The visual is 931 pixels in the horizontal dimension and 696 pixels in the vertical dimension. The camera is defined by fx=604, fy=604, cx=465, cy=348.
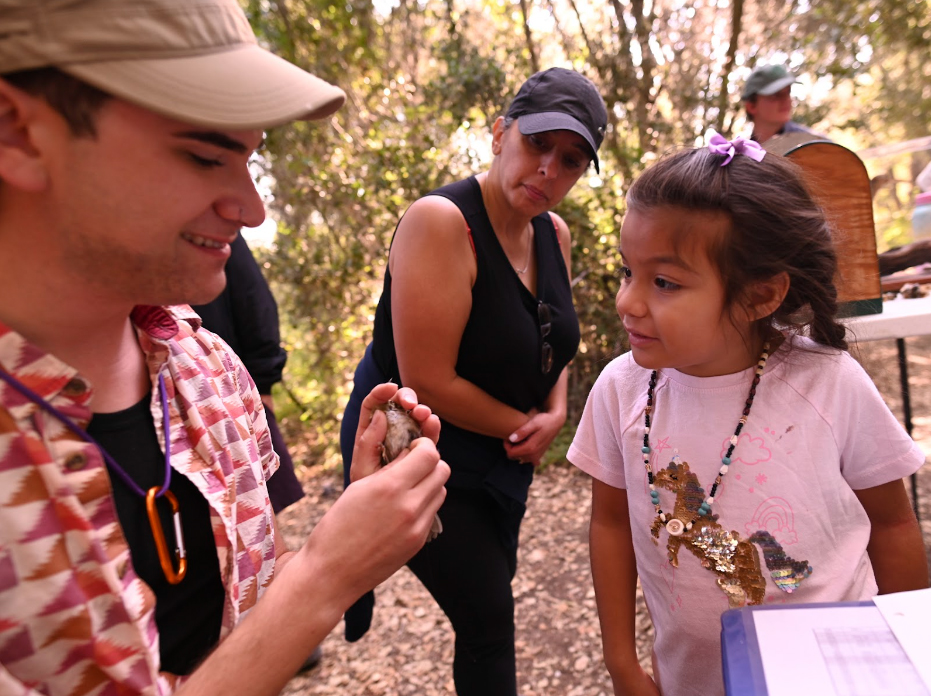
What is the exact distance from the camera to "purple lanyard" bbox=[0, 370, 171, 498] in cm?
84

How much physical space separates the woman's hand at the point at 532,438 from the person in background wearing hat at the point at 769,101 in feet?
11.1

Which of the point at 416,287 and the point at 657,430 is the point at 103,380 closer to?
the point at 416,287

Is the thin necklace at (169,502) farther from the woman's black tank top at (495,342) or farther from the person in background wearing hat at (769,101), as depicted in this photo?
the person in background wearing hat at (769,101)

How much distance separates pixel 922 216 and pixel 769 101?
74.8 inches

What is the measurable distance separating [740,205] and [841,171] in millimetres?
1051

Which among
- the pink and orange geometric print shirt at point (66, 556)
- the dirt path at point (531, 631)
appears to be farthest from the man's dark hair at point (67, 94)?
the dirt path at point (531, 631)

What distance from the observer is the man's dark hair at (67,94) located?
80 cm

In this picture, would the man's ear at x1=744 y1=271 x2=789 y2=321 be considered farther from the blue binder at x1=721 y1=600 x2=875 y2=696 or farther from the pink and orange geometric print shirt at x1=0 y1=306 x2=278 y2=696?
the pink and orange geometric print shirt at x1=0 y1=306 x2=278 y2=696

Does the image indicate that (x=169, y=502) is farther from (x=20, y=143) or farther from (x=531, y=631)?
(x=531, y=631)

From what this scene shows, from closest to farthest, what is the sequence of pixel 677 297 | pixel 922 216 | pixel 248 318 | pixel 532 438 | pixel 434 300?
pixel 677 297
pixel 434 300
pixel 532 438
pixel 248 318
pixel 922 216

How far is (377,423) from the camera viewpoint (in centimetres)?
126

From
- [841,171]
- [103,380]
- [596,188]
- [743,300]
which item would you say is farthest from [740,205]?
[596,188]

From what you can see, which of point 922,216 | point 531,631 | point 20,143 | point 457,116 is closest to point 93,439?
point 20,143

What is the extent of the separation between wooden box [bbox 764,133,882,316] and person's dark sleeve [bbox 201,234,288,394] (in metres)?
2.04
